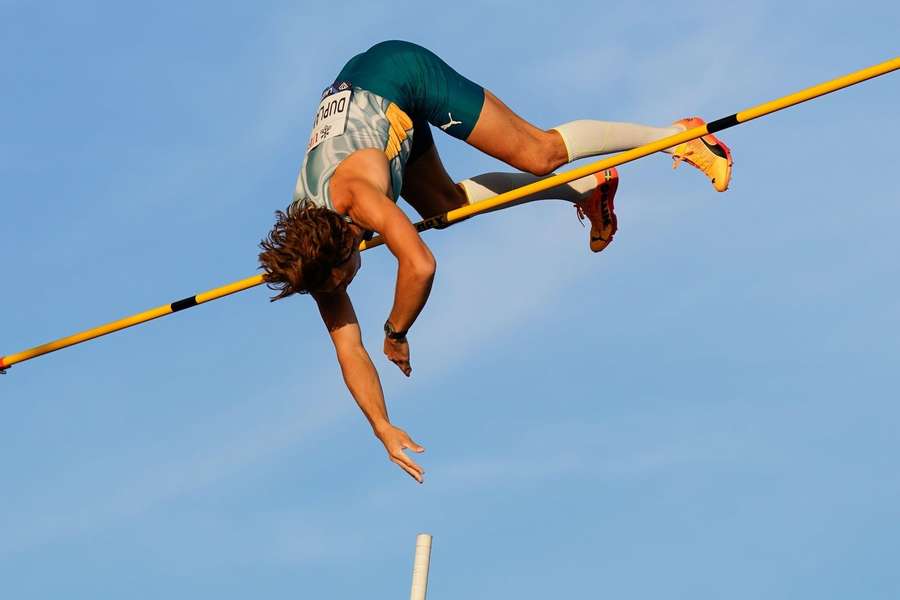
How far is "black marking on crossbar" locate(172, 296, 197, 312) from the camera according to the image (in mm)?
12727

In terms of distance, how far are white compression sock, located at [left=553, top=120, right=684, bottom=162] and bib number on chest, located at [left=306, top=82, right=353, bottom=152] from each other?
5.02 feet

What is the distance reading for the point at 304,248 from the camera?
1053cm

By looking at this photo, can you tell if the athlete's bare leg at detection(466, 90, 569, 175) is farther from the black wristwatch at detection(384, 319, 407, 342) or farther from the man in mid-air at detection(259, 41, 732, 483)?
the black wristwatch at detection(384, 319, 407, 342)

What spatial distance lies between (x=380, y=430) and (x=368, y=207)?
140 centimetres

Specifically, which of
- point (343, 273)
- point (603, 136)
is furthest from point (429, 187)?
point (343, 273)

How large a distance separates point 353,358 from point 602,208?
108 inches

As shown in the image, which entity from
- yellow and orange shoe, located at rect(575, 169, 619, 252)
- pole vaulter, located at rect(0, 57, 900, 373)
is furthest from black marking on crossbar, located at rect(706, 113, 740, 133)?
yellow and orange shoe, located at rect(575, 169, 619, 252)

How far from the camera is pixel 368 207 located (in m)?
10.6

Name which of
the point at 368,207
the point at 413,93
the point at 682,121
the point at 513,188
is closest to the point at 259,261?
the point at 368,207

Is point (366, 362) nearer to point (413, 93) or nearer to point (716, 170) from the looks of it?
point (413, 93)

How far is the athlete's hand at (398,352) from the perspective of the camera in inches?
420

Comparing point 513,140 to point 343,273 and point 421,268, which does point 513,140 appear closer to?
point 343,273

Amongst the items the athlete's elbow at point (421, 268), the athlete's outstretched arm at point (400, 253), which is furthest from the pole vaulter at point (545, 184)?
the athlete's elbow at point (421, 268)

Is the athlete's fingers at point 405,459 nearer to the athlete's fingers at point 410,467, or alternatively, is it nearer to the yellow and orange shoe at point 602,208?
the athlete's fingers at point 410,467
